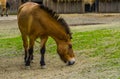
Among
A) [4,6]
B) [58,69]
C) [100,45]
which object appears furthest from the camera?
[4,6]

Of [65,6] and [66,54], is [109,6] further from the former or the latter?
[66,54]

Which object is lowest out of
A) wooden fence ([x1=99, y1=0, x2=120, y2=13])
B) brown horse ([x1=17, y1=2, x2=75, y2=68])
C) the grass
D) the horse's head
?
wooden fence ([x1=99, y1=0, x2=120, y2=13])

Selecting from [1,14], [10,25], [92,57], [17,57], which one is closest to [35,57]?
[17,57]

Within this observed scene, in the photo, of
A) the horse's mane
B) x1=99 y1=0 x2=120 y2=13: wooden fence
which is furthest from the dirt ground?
x1=99 y1=0 x2=120 y2=13: wooden fence

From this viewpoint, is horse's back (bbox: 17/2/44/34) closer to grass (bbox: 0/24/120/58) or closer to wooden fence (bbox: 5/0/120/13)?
grass (bbox: 0/24/120/58)

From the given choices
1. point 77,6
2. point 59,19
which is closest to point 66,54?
point 59,19

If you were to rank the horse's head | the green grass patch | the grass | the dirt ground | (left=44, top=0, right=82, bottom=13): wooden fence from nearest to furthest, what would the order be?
the dirt ground
the horse's head
the green grass patch
the grass
(left=44, top=0, right=82, bottom=13): wooden fence

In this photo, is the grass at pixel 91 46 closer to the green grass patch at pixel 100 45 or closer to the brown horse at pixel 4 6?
the green grass patch at pixel 100 45

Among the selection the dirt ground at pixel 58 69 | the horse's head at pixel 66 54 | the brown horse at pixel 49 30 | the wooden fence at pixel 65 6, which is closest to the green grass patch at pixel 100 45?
the dirt ground at pixel 58 69

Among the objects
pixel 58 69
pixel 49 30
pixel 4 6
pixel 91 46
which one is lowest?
pixel 4 6

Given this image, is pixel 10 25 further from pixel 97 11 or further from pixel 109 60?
pixel 109 60

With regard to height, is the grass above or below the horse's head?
below

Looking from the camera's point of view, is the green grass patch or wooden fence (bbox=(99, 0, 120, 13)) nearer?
the green grass patch

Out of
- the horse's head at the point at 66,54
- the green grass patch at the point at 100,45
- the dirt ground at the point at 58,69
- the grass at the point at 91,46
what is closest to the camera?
the dirt ground at the point at 58,69
